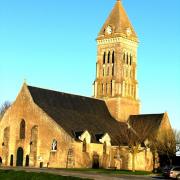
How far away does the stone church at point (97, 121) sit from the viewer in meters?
79.0

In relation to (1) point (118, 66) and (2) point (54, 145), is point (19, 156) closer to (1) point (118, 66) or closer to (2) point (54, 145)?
(2) point (54, 145)

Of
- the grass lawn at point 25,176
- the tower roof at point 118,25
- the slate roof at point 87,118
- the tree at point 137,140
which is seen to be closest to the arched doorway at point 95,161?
the slate roof at point 87,118

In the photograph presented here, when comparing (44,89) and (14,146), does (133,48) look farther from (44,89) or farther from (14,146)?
(14,146)

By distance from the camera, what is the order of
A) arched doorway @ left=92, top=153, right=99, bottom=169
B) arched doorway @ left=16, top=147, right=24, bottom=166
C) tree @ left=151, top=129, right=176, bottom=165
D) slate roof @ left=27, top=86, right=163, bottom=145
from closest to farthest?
arched doorway @ left=92, top=153, right=99, bottom=169 < slate roof @ left=27, top=86, right=163, bottom=145 < arched doorway @ left=16, top=147, right=24, bottom=166 < tree @ left=151, top=129, right=176, bottom=165

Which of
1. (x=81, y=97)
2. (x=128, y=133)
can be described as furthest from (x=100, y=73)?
(x=128, y=133)

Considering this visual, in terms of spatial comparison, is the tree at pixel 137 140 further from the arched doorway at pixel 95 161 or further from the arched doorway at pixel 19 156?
the arched doorway at pixel 19 156

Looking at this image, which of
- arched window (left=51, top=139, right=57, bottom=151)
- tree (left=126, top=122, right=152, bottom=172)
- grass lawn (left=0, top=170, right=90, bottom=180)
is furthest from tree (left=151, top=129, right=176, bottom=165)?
grass lawn (left=0, top=170, right=90, bottom=180)

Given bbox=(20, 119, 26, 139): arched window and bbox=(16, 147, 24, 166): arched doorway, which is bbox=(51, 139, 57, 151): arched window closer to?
bbox=(16, 147, 24, 166): arched doorway

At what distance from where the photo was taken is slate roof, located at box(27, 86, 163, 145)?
3223 inches

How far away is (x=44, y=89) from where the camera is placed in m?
86.2

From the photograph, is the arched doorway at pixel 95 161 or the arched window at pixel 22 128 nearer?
the arched doorway at pixel 95 161

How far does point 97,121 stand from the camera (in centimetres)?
8838

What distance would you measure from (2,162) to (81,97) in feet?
58.1

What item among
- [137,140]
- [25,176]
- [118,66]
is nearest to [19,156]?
[137,140]
